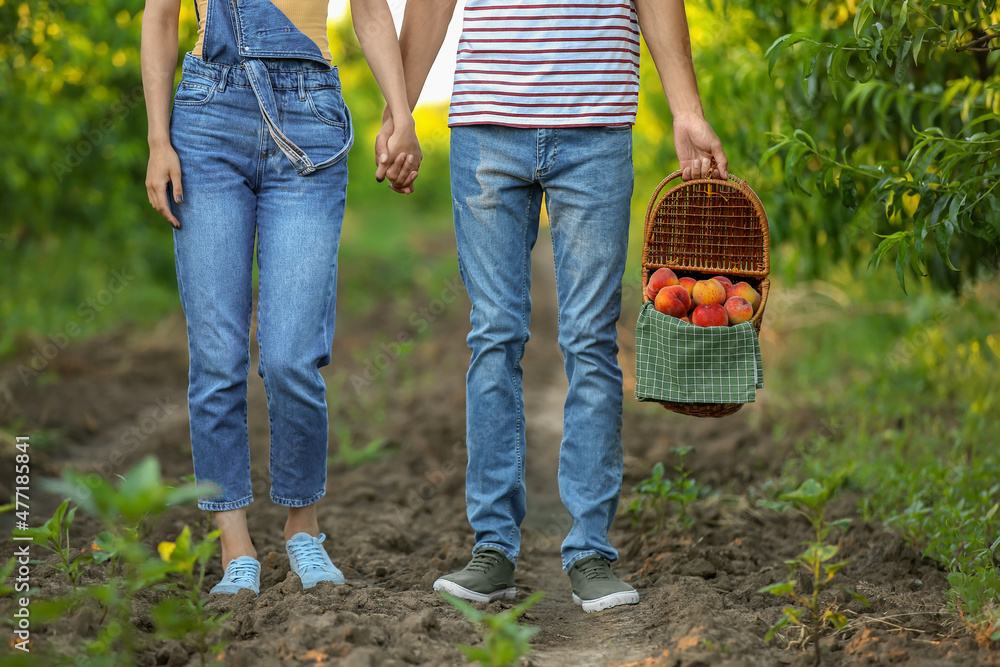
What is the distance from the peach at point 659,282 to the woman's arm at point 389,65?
2.35 ft

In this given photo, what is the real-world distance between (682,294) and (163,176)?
4.36 ft

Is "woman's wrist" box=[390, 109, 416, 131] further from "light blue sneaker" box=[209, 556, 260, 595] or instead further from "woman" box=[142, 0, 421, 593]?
"light blue sneaker" box=[209, 556, 260, 595]

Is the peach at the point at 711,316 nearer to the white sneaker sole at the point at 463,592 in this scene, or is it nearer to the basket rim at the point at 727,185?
the basket rim at the point at 727,185

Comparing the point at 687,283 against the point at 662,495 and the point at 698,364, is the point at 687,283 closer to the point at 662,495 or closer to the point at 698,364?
the point at 698,364

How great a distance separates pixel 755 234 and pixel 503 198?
68 centimetres

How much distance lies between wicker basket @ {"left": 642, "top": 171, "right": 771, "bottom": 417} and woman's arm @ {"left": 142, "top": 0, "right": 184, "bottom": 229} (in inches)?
Answer: 48.0

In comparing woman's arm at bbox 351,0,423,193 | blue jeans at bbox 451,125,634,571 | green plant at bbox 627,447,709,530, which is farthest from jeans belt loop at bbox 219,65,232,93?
green plant at bbox 627,447,709,530

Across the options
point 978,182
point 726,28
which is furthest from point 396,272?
→ point 978,182

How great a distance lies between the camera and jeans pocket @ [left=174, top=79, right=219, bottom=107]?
7.13 ft

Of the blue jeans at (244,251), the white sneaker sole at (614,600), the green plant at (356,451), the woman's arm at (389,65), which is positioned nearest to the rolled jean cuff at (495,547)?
the white sneaker sole at (614,600)

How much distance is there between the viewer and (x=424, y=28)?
2387 millimetres

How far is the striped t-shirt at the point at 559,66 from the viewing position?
2193mm

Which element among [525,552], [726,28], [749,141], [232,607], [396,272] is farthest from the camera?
[396,272]

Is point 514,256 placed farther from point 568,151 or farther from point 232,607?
point 232,607
